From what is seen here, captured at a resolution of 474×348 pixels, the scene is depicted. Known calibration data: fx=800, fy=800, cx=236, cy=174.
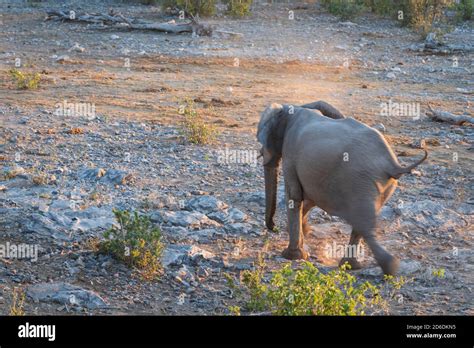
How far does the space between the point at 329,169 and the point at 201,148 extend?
3.62 metres

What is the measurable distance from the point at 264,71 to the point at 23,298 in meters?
10.5

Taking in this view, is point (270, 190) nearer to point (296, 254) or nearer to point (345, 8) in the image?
point (296, 254)

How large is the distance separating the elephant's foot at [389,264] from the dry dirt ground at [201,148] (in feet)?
0.63

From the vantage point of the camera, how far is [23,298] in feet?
15.8

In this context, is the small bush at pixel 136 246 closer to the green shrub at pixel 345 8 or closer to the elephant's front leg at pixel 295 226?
the elephant's front leg at pixel 295 226

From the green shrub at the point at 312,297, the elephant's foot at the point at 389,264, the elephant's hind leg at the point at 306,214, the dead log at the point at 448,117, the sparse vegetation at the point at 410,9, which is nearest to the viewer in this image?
the green shrub at the point at 312,297

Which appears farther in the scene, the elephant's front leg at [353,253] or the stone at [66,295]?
the elephant's front leg at [353,253]

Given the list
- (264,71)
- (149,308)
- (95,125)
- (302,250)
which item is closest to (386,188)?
(302,250)

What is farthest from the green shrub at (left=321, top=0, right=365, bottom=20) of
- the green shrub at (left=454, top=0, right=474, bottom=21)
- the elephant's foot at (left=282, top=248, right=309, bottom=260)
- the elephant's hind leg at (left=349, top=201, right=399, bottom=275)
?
the elephant's hind leg at (left=349, top=201, right=399, bottom=275)

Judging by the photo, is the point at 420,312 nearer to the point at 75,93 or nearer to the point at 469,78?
the point at 75,93

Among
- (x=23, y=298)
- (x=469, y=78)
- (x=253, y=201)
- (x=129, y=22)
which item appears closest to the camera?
(x=23, y=298)

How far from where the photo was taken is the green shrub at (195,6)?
1948 cm

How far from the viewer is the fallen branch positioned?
17.6 m

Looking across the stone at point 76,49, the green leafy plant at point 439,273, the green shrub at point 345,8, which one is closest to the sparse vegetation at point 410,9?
the green shrub at point 345,8
